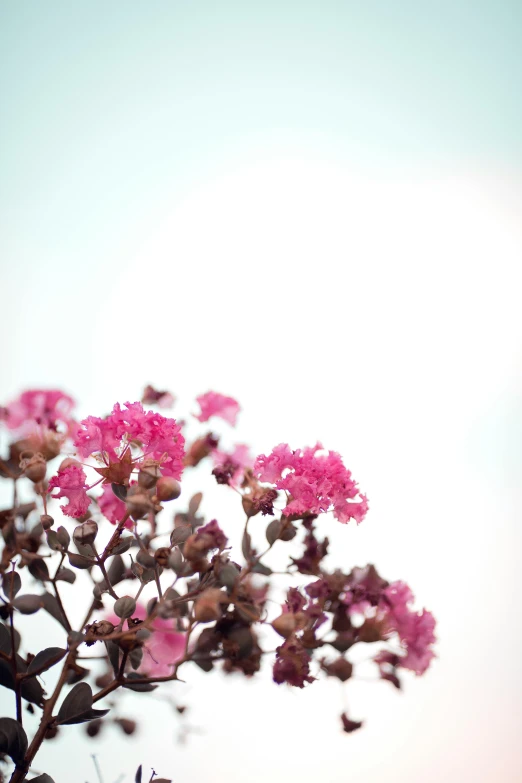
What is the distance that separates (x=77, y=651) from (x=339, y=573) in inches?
21.1

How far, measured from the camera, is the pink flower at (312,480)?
4.97 ft

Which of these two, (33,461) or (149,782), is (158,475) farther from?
(149,782)

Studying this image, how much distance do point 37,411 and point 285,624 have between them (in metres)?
0.74

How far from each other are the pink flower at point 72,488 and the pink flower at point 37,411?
0.35 feet

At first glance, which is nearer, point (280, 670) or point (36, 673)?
point (280, 670)

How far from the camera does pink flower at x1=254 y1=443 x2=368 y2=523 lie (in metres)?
1.52

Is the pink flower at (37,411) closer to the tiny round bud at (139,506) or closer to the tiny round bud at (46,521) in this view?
the tiny round bud at (46,521)

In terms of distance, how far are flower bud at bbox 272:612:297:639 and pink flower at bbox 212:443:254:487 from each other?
37 centimetres

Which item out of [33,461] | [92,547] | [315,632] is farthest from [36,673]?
[315,632]

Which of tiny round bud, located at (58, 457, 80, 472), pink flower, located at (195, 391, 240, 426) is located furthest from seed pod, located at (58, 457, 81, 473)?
pink flower, located at (195, 391, 240, 426)

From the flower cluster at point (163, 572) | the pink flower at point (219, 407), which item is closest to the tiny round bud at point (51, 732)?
the flower cluster at point (163, 572)

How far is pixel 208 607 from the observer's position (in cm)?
124

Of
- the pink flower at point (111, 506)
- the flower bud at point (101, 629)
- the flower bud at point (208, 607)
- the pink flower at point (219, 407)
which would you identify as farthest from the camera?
the pink flower at point (219, 407)

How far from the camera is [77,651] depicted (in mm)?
1344
